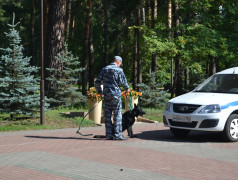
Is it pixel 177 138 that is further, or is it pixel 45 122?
pixel 45 122

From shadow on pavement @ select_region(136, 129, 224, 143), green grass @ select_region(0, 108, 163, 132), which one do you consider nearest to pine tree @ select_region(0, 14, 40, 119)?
green grass @ select_region(0, 108, 163, 132)

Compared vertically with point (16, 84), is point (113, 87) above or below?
below

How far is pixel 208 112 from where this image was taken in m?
10.8

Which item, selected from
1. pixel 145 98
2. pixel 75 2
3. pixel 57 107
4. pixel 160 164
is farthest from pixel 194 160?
pixel 75 2

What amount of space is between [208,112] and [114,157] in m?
3.11

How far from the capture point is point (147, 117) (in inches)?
670

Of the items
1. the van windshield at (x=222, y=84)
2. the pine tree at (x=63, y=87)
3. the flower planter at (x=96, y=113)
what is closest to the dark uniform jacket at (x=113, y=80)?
the van windshield at (x=222, y=84)

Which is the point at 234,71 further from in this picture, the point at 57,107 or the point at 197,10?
the point at 197,10

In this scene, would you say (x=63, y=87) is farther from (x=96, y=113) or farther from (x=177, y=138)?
(x=177, y=138)

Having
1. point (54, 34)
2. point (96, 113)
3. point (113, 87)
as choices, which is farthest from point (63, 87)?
point (113, 87)

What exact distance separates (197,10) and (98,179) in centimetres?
1826

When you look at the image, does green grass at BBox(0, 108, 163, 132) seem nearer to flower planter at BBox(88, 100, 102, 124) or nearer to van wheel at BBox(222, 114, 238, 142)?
flower planter at BBox(88, 100, 102, 124)

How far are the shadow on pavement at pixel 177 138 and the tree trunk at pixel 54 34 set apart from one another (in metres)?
7.14

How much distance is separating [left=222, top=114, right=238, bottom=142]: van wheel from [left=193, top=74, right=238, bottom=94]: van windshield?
32.8 inches
